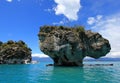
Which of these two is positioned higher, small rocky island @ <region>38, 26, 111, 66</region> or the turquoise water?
small rocky island @ <region>38, 26, 111, 66</region>

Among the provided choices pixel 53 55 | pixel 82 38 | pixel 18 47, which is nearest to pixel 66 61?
pixel 53 55

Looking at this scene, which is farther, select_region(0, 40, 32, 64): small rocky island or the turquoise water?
select_region(0, 40, 32, 64): small rocky island

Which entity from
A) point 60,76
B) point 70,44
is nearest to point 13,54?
point 70,44

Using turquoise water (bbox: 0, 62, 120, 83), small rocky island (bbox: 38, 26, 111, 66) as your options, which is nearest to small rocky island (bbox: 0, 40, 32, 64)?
small rocky island (bbox: 38, 26, 111, 66)

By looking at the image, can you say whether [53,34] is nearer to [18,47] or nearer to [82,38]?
[82,38]

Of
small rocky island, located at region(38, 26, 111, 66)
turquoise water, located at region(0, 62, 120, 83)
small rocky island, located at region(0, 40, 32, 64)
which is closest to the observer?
turquoise water, located at region(0, 62, 120, 83)

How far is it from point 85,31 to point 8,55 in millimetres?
59033

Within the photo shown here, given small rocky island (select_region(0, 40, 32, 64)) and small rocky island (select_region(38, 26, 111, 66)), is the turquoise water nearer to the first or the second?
small rocky island (select_region(38, 26, 111, 66))

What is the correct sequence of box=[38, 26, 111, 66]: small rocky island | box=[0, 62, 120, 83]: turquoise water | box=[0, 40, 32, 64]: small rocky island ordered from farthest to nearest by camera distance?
box=[0, 40, 32, 64]: small rocky island < box=[38, 26, 111, 66]: small rocky island < box=[0, 62, 120, 83]: turquoise water

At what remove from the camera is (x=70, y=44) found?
82.5m

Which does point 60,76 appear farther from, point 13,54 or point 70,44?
point 13,54

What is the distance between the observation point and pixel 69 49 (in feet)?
269

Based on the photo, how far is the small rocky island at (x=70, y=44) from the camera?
3233 inches

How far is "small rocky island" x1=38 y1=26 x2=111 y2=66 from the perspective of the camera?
269 ft
